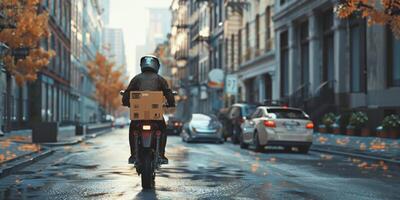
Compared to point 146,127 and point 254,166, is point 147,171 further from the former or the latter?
point 254,166

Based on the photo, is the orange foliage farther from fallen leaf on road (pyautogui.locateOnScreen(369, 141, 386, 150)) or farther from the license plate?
fallen leaf on road (pyautogui.locateOnScreen(369, 141, 386, 150))

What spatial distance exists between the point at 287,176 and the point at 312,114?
760 inches

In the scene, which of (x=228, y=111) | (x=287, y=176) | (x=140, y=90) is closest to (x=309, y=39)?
(x=228, y=111)

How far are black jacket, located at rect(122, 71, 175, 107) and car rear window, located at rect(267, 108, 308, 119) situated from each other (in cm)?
932

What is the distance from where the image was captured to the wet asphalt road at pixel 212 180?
8398 mm

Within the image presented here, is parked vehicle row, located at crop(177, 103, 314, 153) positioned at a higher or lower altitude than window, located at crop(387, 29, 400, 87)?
lower

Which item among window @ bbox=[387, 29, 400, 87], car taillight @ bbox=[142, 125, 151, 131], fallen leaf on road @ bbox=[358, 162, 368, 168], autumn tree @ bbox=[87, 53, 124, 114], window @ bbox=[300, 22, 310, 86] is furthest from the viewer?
autumn tree @ bbox=[87, 53, 124, 114]

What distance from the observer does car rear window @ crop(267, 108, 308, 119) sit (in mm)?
18375

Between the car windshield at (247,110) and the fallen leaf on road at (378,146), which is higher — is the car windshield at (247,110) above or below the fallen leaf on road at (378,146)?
above

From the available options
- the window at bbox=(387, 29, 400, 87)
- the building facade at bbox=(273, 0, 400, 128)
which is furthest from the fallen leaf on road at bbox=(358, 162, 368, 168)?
the window at bbox=(387, 29, 400, 87)

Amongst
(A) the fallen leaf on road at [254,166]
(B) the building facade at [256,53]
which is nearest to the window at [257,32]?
(B) the building facade at [256,53]

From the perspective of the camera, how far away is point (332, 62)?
101 feet

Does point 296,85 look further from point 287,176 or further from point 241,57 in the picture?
point 287,176

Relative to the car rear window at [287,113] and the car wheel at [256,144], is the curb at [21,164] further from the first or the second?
the car rear window at [287,113]
